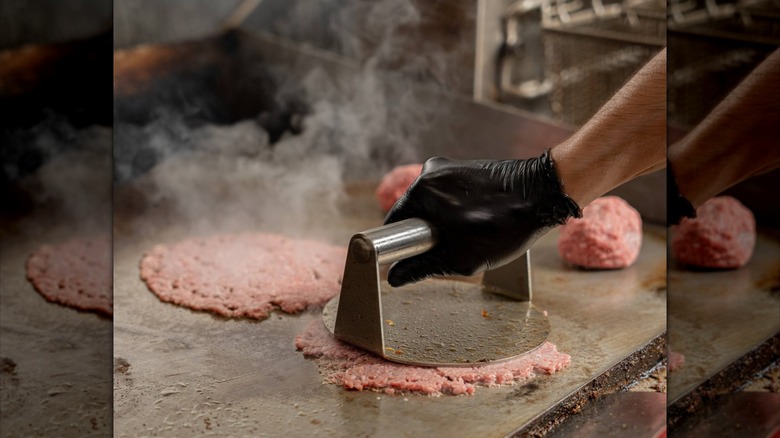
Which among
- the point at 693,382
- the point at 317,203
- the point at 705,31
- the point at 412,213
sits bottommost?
the point at 317,203

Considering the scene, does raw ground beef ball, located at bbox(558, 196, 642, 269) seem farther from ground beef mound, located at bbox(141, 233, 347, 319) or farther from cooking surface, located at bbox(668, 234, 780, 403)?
cooking surface, located at bbox(668, 234, 780, 403)

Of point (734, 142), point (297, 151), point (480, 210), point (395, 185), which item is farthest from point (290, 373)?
point (297, 151)

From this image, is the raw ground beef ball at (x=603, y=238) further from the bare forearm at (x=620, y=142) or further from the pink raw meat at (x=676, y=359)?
the pink raw meat at (x=676, y=359)

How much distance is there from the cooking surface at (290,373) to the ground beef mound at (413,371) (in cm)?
2

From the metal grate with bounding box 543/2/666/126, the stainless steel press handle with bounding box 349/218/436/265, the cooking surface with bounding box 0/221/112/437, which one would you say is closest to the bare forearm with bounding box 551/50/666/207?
the stainless steel press handle with bounding box 349/218/436/265

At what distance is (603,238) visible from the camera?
224 centimetres

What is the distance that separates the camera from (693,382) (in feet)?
2.78

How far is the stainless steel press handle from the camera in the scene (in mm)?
1517

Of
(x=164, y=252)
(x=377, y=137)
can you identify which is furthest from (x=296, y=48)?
(x=164, y=252)

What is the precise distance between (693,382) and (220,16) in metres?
3.17

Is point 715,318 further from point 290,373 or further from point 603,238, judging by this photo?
point 603,238

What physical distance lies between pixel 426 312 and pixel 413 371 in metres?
0.30

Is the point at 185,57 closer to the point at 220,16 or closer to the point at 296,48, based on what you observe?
the point at 220,16

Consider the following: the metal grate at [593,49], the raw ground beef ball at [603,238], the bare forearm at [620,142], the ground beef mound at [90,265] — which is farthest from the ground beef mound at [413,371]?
the metal grate at [593,49]
